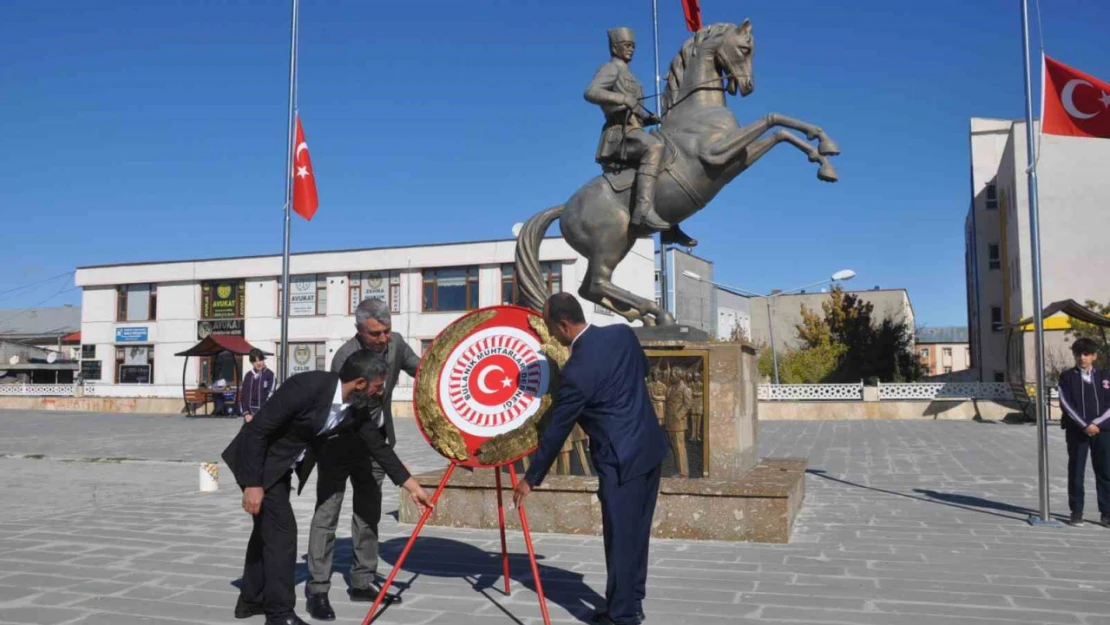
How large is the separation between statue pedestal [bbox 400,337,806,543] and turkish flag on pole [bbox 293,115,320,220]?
802 cm

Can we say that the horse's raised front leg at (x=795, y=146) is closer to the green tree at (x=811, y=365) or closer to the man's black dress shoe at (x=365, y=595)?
the man's black dress shoe at (x=365, y=595)

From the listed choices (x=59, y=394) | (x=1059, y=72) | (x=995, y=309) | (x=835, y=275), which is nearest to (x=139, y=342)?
(x=59, y=394)

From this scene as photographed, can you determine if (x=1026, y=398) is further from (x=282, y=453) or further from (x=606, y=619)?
(x=282, y=453)

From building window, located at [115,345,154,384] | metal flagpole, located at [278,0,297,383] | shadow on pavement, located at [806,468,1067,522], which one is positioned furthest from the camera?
building window, located at [115,345,154,384]

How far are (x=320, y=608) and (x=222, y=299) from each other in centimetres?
4072

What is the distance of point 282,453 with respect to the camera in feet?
15.0

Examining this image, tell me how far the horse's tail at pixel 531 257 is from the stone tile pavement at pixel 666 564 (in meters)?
2.43

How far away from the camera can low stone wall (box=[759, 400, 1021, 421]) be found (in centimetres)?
2545

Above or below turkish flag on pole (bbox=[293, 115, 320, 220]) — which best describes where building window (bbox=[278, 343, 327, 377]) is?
below

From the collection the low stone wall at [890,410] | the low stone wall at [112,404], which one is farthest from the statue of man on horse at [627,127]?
the low stone wall at [112,404]

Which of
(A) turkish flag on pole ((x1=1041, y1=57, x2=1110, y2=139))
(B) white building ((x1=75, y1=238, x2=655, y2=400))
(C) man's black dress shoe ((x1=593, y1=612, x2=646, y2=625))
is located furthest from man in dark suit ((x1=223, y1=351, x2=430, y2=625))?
(B) white building ((x1=75, y1=238, x2=655, y2=400))

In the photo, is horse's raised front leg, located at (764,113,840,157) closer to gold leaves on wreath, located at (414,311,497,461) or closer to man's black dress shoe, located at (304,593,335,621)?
gold leaves on wreath, located at (414,311,497,461)

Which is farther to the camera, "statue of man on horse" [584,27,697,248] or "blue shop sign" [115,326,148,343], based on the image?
"blue shop sign" [115,326,148,343]

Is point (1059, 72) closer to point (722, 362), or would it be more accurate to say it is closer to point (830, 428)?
point (722, 362)
